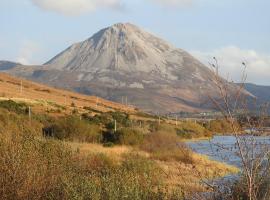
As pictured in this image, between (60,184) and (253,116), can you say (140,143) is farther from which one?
(253,116)

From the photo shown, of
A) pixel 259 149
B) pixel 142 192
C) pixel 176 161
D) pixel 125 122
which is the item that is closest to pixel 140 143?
pixel 176 161

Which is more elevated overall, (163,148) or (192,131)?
(163,148)

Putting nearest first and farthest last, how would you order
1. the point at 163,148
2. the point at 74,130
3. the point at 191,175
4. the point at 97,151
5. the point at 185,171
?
1. the point at 191,175
2. the point at 185,171
3. the point at 97,151
4. the point at 163,148
5. the point at 74,130

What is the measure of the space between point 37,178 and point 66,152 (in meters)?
3.24

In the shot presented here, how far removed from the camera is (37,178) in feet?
40.9

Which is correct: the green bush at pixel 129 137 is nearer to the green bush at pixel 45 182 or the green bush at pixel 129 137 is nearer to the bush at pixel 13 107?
the bush at pixel 13 107

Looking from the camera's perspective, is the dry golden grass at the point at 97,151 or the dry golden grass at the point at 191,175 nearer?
the dry golden grass at the point at 191,175

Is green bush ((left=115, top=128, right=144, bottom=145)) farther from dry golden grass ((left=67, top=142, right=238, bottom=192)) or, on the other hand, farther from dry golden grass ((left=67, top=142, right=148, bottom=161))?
dry golden grass ((left=67, top=142, right=148, bottom=161))

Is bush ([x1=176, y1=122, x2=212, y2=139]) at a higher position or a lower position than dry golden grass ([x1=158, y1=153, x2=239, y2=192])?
lower

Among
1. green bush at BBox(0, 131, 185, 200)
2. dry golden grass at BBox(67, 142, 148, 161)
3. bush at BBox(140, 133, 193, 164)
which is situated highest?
green bush at BBox(0, 131, 185, 200)

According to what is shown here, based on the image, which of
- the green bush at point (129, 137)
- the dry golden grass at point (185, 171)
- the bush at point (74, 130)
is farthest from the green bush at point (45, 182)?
the green bush at point (129, 137)

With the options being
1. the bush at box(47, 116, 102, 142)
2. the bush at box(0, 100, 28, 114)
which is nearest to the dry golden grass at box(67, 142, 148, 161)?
the bush at box(47, 116, 102, 142)

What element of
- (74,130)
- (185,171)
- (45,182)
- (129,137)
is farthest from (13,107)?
(45,182)

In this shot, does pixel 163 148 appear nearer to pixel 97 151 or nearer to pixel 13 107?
pixel 97 151
